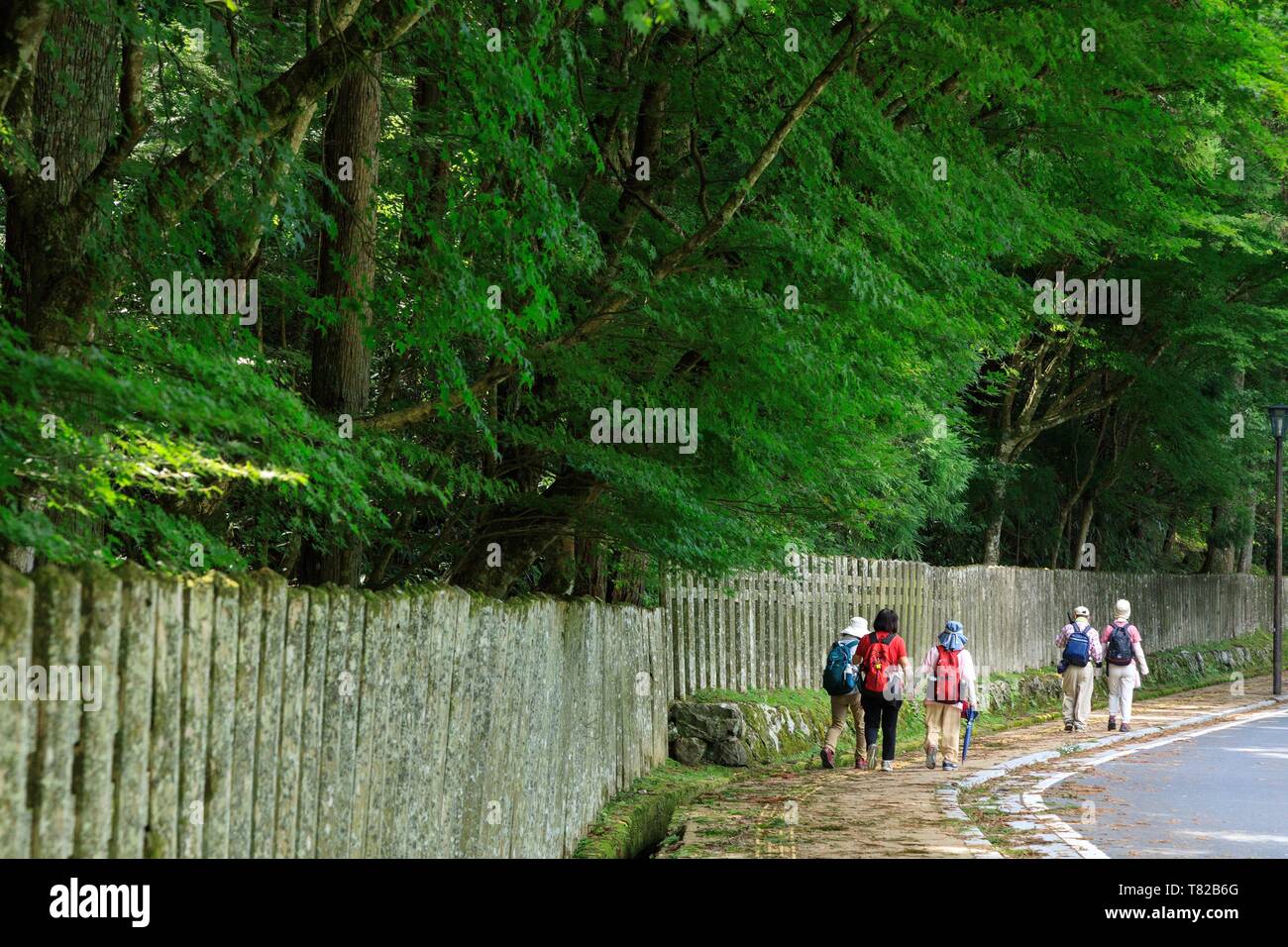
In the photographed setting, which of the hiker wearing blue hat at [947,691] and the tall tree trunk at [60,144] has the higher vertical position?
the tall tree trunk at [60,144]

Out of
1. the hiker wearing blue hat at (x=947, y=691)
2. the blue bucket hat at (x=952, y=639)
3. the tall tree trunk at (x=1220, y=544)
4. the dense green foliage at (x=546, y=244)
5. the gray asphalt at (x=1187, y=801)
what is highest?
the dense green foliage at (x=546, y=244)

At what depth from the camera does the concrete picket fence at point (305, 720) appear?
162 inches

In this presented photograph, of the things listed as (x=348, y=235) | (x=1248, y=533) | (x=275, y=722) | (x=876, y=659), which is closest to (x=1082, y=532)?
(x=1248, y=533)

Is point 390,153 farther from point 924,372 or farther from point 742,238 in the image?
A: point 924,372

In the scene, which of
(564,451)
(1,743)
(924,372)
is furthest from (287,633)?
(924,372)

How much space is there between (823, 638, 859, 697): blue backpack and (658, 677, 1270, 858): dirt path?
2.74 ft

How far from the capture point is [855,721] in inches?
615

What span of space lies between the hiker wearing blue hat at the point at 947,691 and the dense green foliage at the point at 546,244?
181cm

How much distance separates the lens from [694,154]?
36.0 feet

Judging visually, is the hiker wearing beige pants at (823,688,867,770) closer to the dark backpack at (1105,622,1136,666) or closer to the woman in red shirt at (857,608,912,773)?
the woman in red shirt at (857,608,912,773)

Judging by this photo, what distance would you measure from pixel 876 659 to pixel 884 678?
223 millimetres

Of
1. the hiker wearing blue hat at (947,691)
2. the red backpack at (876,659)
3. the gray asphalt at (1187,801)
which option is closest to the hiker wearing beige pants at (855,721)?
the red backpack at (876,659)

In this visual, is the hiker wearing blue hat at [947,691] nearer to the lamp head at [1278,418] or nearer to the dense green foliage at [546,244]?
the dense green foliage at [546,244]

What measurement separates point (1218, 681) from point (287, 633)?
31330 millimetres
